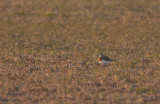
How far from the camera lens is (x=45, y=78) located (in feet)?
33.4

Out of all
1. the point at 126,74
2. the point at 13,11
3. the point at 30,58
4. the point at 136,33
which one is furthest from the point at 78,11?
the point at 126,74

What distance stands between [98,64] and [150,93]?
375 centimetres

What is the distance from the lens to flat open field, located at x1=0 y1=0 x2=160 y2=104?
8758mm

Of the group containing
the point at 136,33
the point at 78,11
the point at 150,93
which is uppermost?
the point at 78,11

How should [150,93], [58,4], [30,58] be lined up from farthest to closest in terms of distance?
1. [58,4]
2. [30,58]
3. [150,93]

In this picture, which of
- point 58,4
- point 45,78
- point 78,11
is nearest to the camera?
point 45,78

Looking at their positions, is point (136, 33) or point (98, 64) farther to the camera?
point (136, 33)

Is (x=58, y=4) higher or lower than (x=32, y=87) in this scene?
higher

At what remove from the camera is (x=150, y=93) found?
8.78 metres

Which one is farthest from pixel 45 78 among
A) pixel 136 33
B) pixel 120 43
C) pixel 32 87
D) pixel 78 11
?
pixel 78 11

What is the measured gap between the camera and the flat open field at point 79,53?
8.76 metres

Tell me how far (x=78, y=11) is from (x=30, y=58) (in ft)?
50.6

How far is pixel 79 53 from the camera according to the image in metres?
14.2

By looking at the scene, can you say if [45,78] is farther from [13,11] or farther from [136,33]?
[13,11]
